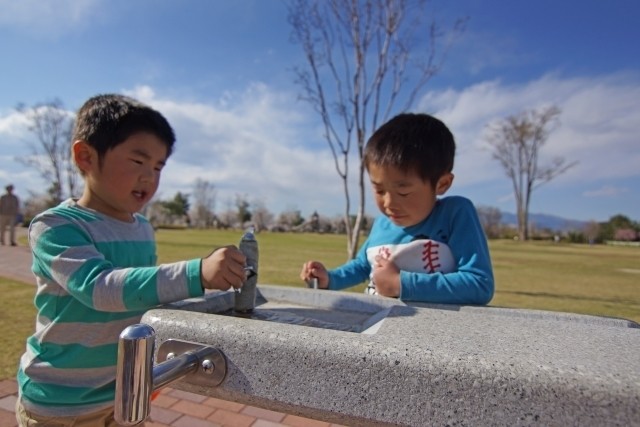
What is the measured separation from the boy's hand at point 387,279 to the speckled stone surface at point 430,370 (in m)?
0.48

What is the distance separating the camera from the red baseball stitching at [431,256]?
4.72 feet

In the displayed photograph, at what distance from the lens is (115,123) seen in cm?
137

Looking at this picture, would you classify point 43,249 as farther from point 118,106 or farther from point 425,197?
point 425,197

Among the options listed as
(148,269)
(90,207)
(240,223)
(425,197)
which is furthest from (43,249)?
(240,223)

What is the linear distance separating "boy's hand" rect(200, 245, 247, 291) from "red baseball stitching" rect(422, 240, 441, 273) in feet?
2.32

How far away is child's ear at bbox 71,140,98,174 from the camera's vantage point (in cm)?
137

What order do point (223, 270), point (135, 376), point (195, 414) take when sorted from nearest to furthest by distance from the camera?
1. point (135, 376)
2. point (223, 270)
3. point (195, 414)

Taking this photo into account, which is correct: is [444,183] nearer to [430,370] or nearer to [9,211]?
[430,370]

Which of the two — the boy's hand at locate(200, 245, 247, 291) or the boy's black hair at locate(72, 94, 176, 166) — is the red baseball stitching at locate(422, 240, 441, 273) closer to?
the boy's hand at locate(200, 245, 247, 291)

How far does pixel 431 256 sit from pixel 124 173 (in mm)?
1093

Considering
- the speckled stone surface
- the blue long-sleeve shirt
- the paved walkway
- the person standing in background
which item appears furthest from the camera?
the person standing in background

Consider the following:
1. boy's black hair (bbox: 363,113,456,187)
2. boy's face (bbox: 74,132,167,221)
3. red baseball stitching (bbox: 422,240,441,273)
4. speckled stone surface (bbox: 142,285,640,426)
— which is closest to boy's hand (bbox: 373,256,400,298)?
red baseball stitching (bbox: 422,240,441,273)

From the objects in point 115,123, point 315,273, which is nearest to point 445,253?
point 315,273

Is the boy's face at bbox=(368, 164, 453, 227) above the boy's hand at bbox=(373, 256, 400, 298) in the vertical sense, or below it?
above
